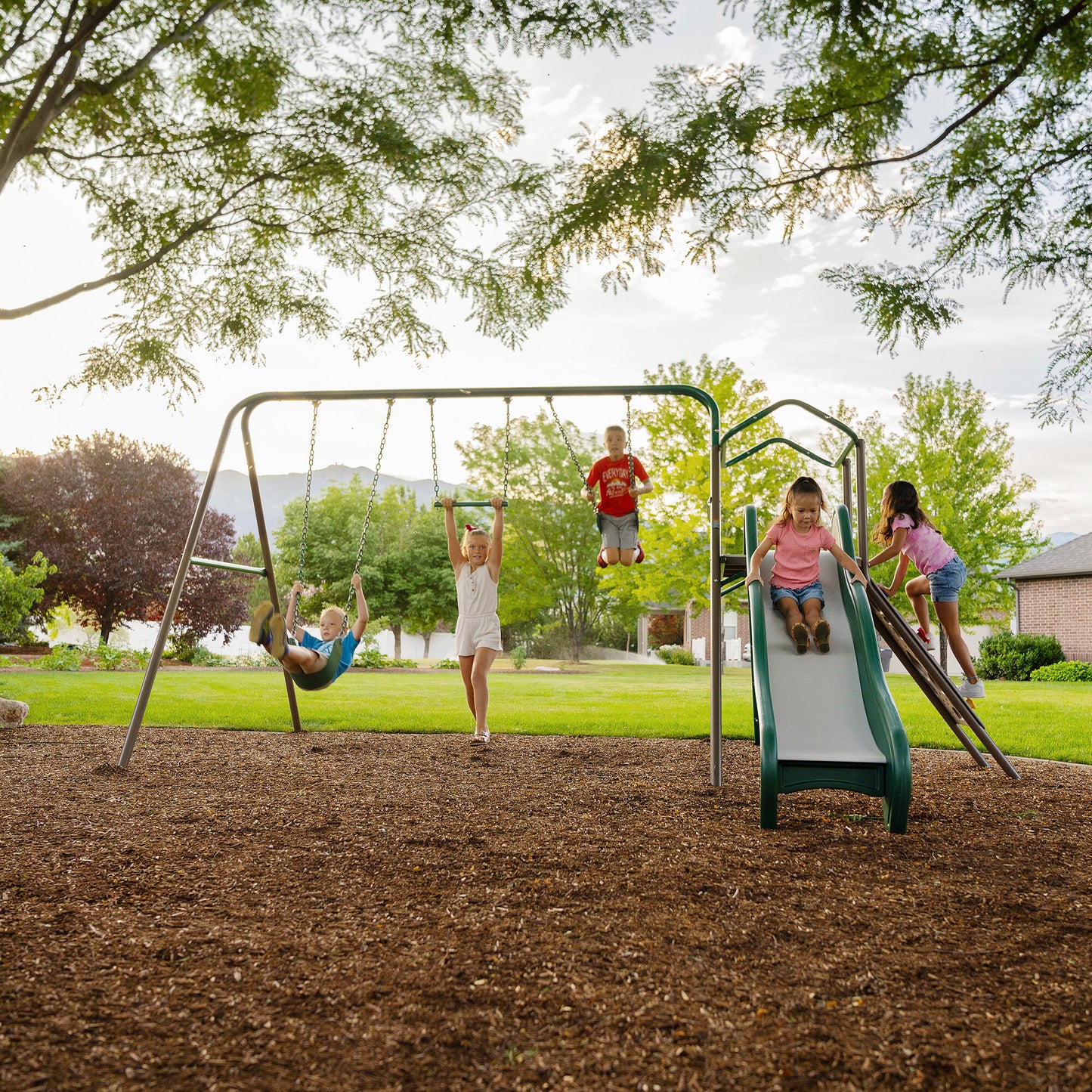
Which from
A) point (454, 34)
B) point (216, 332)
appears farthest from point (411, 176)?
point (216, 332)

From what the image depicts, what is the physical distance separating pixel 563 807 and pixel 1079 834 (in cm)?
306

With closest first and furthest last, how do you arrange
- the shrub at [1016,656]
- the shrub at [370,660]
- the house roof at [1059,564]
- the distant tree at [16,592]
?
the distant tree at [16,592], the shrub at [1016,656], the house roof at [1059,564], the shrub at [370,660]

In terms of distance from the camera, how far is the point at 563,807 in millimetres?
5301

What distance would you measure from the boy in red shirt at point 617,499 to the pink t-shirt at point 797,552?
1.26m

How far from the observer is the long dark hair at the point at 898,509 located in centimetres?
694

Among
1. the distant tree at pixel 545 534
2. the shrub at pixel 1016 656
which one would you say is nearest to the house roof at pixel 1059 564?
the shrub at pixel 1016 656

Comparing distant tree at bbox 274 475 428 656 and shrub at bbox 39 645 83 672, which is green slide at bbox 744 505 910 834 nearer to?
shrub at bbox 39 645 83 672

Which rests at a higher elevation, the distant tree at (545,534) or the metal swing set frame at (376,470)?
the distant tree at (545,534)

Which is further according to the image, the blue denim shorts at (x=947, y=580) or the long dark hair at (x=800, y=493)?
the blue denim shorts at (x=947, y=580)

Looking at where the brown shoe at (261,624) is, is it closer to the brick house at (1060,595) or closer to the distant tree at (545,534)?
the distant tree at (545,534)

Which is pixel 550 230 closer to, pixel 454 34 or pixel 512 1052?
pixel 454 34

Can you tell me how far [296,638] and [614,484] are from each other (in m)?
2.99

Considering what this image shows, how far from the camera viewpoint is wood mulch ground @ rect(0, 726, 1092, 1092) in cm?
233

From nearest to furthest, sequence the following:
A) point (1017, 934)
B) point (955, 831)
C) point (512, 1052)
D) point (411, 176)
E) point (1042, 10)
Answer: point (512, 1052) → point (1017, 934) → point (955, 831) → point (1042, 10) → point (411, 176)
